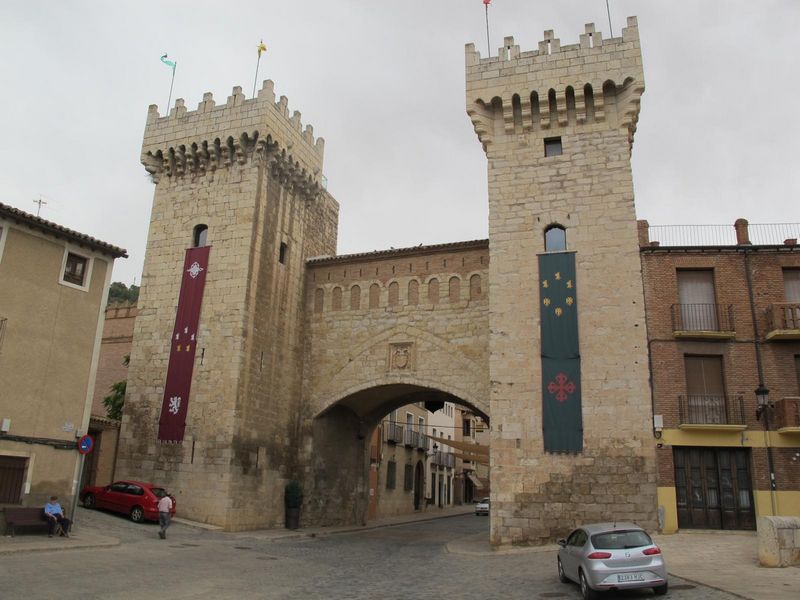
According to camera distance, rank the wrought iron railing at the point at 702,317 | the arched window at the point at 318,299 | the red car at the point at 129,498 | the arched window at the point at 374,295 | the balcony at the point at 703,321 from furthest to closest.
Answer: the arched window at the point at 318,299
the arched window at the point at 374,295
the red car at the point at 129,498
the wrought iron railing at the point at 702,317
the balcony at the point at 703,321

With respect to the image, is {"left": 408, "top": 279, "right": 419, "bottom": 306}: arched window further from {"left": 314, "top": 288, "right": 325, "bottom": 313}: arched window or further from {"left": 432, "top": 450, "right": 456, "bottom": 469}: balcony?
{"left": 432, "top": 450, "right": 456, "bottom": 469}: balcony

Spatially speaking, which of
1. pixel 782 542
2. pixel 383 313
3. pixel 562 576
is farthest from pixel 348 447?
pixel 782 542

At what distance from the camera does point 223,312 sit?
74.7ft

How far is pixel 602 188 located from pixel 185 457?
1536 cm

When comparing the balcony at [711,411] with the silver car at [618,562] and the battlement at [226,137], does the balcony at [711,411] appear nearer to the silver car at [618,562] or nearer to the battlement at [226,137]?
the silver car at [618,562]

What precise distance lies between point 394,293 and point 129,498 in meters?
10.7

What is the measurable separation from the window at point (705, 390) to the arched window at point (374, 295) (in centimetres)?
1055

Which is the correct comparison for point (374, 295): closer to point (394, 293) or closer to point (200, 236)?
point (394, 293)

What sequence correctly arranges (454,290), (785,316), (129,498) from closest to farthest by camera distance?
(785,316)
(129,498)
(454,290)

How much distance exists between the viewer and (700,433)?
17656 millimetres

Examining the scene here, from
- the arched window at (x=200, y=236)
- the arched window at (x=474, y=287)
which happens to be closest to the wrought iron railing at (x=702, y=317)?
the arched window at (x=474, y=287)

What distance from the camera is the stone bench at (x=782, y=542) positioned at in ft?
41.7

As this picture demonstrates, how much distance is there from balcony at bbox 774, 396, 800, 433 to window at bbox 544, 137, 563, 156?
948 cm

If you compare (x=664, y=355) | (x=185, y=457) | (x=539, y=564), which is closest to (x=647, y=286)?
(x=664, y=355)
